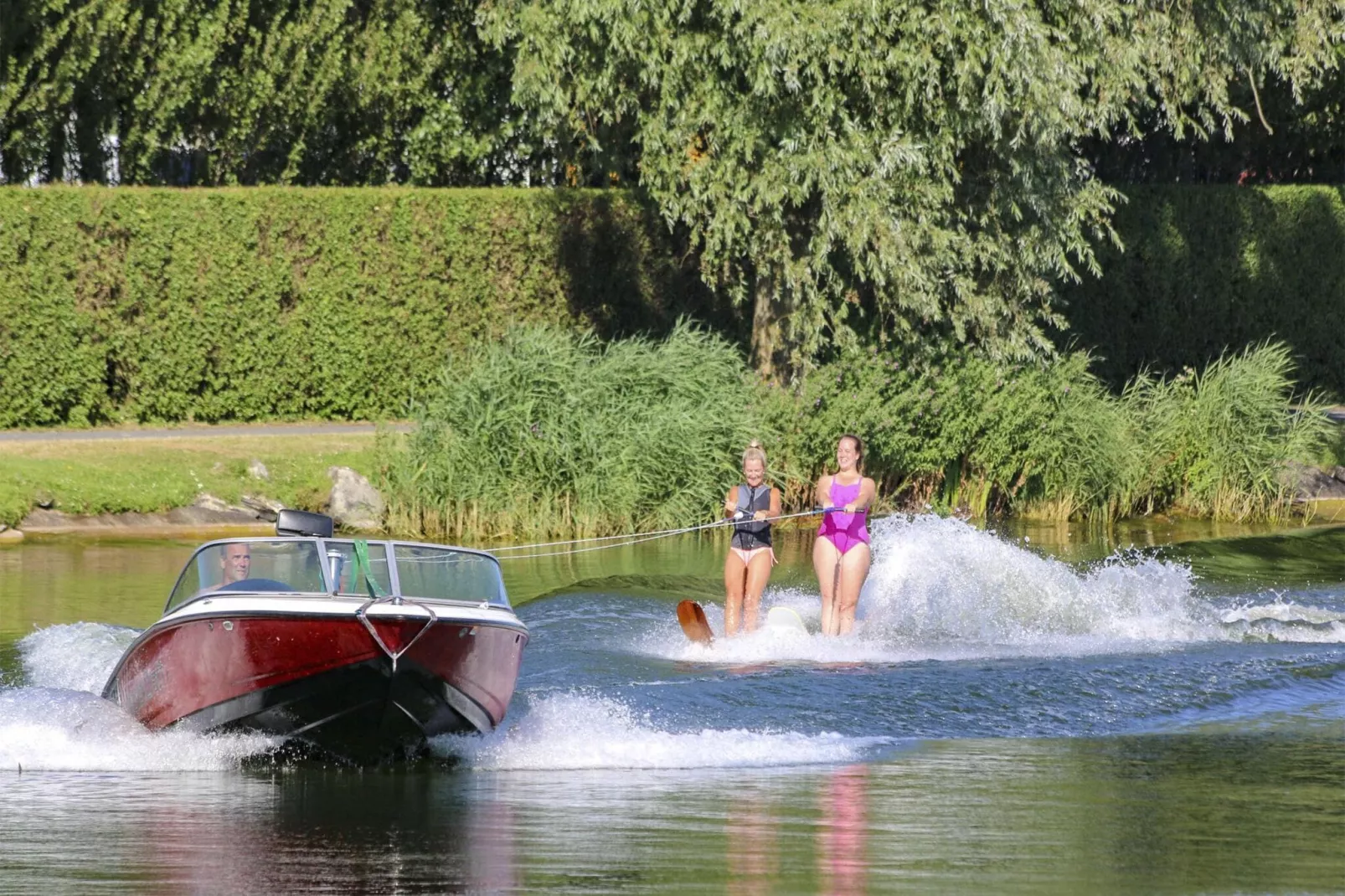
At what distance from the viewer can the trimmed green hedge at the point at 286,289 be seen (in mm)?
Result: 24172

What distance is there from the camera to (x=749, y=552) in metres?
15.0

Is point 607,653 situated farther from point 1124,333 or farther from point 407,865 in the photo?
point 1124,333

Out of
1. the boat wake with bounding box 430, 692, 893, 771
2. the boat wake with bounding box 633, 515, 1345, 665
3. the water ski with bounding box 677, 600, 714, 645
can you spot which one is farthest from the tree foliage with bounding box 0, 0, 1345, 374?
the boat wake with bounding box 430, 692, 893, 771

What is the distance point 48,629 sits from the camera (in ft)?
46.8

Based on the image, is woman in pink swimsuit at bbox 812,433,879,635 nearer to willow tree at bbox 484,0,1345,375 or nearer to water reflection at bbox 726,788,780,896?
water reflection at bbox 726,788,780,896

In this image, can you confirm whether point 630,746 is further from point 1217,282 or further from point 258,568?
point 1217,282

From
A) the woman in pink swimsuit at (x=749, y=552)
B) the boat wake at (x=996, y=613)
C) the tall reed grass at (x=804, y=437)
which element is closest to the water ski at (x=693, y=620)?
the boat wake at (x=996, y=613)

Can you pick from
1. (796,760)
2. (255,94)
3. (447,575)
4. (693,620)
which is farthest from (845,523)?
(255,94)

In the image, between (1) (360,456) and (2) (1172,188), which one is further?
(2) (1172,188)

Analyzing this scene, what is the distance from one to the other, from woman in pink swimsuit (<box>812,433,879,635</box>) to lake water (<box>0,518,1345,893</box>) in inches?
15.0

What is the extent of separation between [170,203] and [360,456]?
4798mm

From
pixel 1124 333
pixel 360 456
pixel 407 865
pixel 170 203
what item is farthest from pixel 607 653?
pixel 1124 333

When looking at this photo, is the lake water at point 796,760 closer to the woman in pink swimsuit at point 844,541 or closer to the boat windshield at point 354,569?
the woman in pink swimsuit at point 844,541

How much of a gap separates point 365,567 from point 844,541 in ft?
17.3
